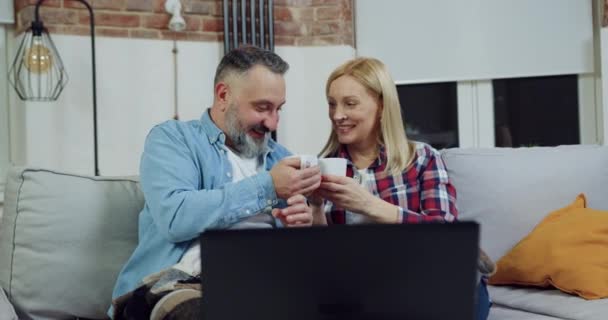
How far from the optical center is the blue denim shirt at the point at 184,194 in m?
1.51

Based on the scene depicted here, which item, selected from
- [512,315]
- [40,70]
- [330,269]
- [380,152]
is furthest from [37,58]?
[330,269]

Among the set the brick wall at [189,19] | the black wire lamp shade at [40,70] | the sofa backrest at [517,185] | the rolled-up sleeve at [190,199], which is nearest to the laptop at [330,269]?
the rolled-up sleeve at [190,199]

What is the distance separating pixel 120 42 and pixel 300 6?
0.95 meters

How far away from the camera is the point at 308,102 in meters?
3.66

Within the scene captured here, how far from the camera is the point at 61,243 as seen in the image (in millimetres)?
1784

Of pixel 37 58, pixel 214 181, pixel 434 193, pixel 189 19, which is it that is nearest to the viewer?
pixel 214 181

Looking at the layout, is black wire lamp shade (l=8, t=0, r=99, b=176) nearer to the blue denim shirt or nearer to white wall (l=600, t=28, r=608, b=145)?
the blue denim shirt

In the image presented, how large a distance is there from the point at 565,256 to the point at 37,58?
215 centimetres

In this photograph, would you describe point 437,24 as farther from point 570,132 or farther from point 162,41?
point 162,41

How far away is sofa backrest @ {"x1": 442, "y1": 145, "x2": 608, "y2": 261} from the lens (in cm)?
215

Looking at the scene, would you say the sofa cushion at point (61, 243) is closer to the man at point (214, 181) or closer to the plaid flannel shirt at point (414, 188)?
the man at point (214, 181)

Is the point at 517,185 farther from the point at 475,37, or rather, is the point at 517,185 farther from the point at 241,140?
the point at 475,37

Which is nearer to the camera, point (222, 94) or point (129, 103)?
point (222, 94)

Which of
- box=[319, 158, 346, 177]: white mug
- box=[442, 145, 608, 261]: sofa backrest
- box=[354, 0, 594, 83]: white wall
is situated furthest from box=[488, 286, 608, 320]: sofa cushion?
box=[354, 0, 594, 83]: white wall
